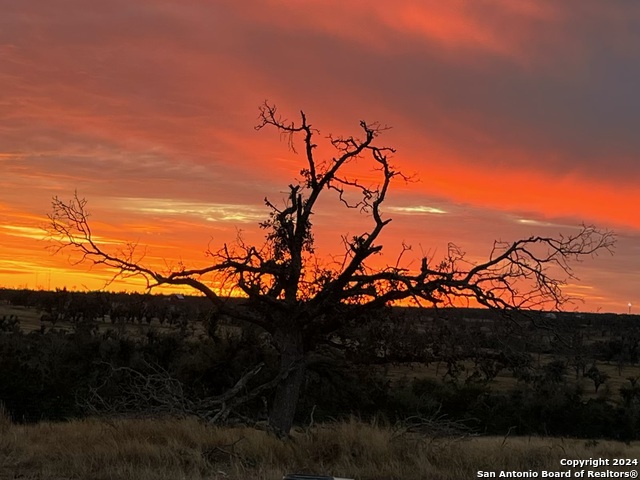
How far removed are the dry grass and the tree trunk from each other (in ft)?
20.2

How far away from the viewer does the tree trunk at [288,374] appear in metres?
17.4

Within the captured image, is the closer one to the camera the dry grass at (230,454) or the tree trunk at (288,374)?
the dry grass at (230,454)

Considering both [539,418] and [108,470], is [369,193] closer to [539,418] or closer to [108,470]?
[108,470]

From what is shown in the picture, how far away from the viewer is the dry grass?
8.79 m

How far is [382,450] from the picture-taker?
10.1m

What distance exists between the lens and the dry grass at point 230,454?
8.79 metres

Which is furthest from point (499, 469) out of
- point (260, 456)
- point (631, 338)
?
point (631, 338)

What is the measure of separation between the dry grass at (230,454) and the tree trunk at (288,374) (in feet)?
20.2

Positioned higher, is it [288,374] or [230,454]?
[288,374]

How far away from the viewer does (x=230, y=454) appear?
9672 millimetres

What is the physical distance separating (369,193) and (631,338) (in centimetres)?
8914

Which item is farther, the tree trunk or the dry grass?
the tree trunk

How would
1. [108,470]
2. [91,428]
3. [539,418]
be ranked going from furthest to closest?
[539,418], [91,428], [108,470]

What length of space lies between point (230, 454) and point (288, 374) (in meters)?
7.80
